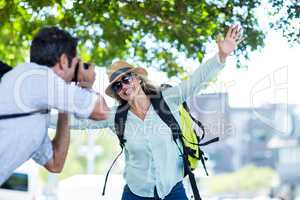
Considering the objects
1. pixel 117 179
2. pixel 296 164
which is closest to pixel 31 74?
pixel 117 179

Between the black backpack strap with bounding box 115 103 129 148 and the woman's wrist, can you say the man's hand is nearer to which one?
the woman's wrist

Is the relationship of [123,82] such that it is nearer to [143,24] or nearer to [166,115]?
[166,115]

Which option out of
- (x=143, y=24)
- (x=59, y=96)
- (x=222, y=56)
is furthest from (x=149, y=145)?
(x=143, y=24)

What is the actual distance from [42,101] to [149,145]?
1.04 metres

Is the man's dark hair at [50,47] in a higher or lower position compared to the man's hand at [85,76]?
higher

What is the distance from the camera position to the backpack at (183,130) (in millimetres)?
3182

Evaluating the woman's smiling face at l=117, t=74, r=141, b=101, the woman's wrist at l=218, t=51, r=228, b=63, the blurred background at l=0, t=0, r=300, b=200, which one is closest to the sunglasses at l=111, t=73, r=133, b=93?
the woman's smiling face at l=117, t=74, r=141, b=101

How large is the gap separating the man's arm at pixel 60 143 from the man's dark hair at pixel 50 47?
0.18 m

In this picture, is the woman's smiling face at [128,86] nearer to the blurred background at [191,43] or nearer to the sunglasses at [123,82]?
the sunglasses at [123,82]

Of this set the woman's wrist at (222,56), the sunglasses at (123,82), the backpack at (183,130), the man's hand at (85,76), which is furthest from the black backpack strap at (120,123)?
the man's hand at (85,76)

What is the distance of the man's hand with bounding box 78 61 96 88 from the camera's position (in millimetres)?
Result: 2377

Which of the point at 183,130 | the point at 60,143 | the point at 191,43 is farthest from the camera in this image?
the point at 191,43

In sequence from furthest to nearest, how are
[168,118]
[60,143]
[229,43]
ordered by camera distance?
[168,118] → [229,43] → [60,143]

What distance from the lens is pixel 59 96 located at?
221 cm
